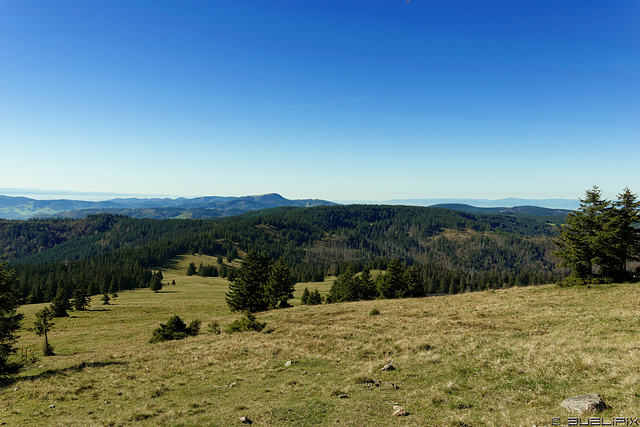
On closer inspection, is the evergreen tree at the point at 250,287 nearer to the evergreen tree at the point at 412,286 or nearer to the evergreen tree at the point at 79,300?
the evergreen tree at the point at 412,286

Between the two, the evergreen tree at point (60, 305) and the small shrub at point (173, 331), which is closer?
the small shrub at point (173, 331)

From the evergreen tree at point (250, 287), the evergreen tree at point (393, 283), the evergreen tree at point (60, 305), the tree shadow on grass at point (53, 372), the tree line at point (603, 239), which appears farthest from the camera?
the evergreen tree at point (393, 283)

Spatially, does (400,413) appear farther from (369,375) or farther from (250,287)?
(250,287)

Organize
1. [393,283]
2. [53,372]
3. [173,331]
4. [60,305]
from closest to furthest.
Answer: [53,372], [173,331], [60,305], [393,283]

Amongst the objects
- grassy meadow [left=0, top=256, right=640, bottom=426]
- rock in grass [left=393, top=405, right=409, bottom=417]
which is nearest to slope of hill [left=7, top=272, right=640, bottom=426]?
grassy meadow [left=0, top=256, right=640, bottom=426]

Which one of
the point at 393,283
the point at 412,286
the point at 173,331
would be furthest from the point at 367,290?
the point at 173,331

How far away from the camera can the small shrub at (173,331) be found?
1257 inches

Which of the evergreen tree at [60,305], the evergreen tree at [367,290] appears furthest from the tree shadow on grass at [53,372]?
the evergreen tree at [367,290]

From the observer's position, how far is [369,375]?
14.8 metres

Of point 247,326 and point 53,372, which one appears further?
point 247,326

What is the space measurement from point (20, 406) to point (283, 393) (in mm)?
13572

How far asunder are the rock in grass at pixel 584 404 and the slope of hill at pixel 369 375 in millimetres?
246

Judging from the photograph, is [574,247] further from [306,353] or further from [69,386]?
[69,386]

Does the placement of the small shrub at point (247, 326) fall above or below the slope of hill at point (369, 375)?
below
